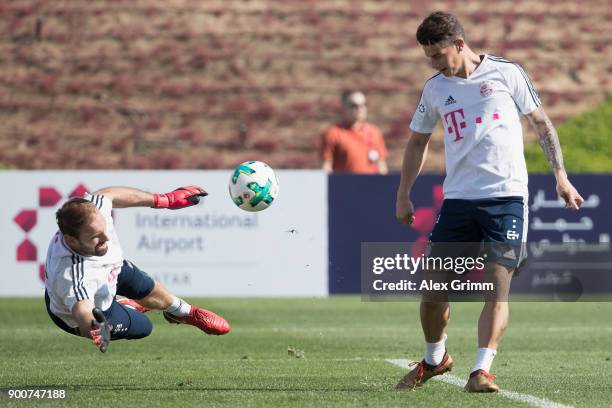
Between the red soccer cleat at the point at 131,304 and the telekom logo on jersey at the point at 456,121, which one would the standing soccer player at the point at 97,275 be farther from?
the telekom logo on jersey at the point at 456,121

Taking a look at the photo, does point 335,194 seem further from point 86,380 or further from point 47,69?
point 47,69

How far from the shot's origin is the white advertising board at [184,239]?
49.0ft

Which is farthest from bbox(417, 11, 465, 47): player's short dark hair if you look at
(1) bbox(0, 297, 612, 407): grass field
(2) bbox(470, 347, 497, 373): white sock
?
(1) bbox(0, 297, 612, 407): grass field

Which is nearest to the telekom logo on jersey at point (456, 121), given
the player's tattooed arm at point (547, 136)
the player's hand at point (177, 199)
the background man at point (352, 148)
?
the player's tattooed arm at point (547, 136)

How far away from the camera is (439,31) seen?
6902 millimetres

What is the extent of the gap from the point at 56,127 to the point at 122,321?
21909mm

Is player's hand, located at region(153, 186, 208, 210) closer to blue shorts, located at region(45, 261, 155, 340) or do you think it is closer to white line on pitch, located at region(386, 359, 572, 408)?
blue shorts, located at region(45, 261, 155, 340)

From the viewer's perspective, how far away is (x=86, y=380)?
7.72m

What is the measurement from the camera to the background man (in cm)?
1566

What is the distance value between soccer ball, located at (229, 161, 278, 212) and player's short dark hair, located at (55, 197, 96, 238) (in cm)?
170

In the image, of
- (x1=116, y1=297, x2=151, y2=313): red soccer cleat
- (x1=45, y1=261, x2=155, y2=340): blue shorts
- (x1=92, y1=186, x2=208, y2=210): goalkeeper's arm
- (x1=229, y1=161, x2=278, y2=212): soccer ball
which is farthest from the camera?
(x1=229, y1=161, x2=278, y2=212): soccer ball

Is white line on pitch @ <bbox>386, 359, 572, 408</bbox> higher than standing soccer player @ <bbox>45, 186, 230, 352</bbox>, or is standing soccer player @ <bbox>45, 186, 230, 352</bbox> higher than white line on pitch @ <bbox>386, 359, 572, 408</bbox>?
standing soccer player @ <bbox>45, 186, 230, 352</bbox>

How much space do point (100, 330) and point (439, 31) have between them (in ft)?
7.97

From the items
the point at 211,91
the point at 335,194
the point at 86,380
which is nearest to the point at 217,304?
the point at 335,194
